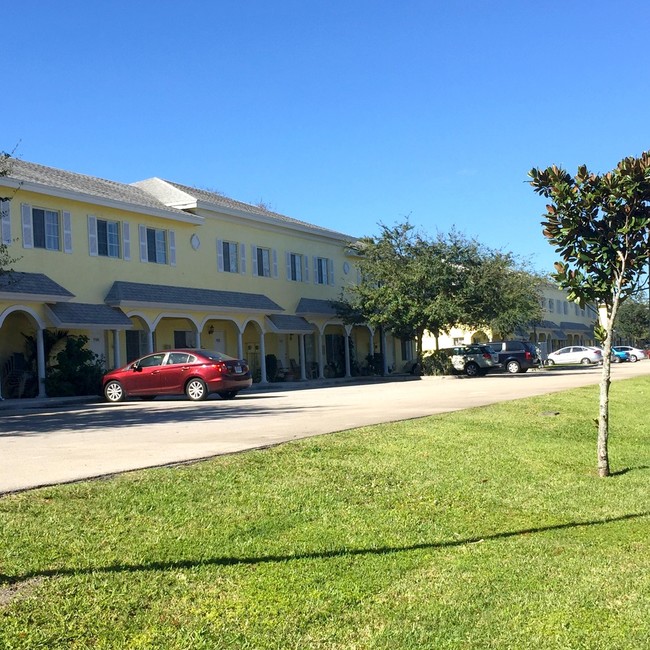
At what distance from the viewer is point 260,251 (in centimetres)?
3659

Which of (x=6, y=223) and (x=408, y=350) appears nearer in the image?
(x=6, y=223)

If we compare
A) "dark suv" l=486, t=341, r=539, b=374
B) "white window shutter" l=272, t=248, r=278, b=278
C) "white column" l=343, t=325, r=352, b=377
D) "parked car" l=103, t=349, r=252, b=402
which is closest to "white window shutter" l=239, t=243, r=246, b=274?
"white window shutter" l=272, t=248, r=278, b=278

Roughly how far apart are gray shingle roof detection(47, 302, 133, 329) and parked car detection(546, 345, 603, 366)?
124ft

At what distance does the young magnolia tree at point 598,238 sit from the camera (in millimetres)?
9336

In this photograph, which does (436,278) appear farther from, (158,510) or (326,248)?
(158,510)

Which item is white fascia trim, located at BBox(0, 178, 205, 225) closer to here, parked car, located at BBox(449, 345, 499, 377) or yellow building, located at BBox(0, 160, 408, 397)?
yellow building, located at BBox(0, 160, 408, 397)

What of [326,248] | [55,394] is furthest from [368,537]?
[326,248]

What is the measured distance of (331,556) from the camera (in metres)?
5.77

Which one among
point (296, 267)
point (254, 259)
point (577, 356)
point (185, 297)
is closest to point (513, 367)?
point (296, 267)

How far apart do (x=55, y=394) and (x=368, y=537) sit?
19903 mm

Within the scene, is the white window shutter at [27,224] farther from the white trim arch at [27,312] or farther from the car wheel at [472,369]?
the car wheel at [472,369]

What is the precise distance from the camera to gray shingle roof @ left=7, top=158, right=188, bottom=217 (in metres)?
26.3

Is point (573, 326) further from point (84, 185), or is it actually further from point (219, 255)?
point (84, 185)

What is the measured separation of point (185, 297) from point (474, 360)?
15461mm
